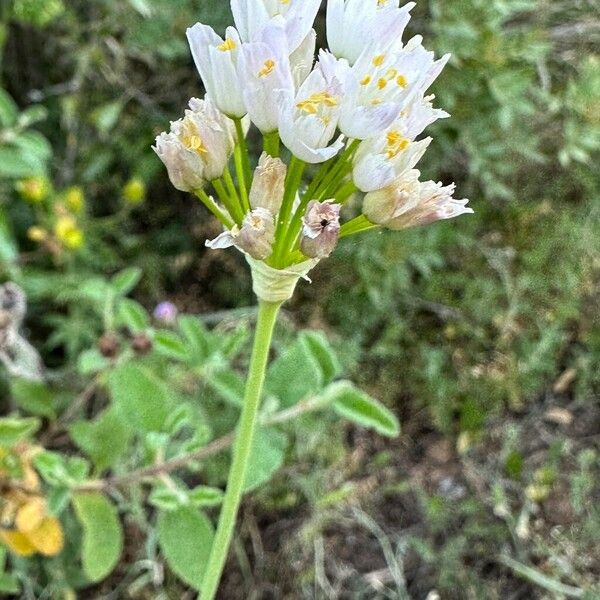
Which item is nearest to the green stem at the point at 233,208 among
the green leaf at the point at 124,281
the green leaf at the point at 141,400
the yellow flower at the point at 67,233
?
the green leaf at the point at 141,400

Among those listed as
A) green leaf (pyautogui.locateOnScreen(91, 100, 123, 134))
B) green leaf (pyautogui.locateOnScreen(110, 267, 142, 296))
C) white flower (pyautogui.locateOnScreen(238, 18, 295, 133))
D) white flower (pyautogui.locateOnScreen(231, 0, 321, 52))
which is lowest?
green leaf (pyautogui.locateOnScreen(110, 267, 142, 296))

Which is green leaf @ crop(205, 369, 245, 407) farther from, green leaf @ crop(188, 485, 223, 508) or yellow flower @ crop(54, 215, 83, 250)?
yellow flower @ crop(54, 215, 83, 250)

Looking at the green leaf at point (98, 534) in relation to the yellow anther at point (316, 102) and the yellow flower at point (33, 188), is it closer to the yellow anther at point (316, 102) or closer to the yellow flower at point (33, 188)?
the yellow flower at point (33, 188)

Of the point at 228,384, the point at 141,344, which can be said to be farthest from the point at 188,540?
the point at 141,344

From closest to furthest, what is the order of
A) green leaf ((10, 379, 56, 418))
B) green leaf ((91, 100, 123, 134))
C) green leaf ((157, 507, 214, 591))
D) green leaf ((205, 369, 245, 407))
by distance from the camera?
green leaf ((157, 507, 214, 591))
green leaf ((205, 369, 245, 407))
green leaf ((10, 379, 56, 418))
green leaf ((91, 100, 123, 134))

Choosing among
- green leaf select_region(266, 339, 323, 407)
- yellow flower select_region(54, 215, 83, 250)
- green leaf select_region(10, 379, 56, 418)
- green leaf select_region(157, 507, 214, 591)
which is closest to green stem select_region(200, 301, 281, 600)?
green leaf select_region(157, 507, 214, 591)

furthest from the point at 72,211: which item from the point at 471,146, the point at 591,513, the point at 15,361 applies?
the point at 591,513
